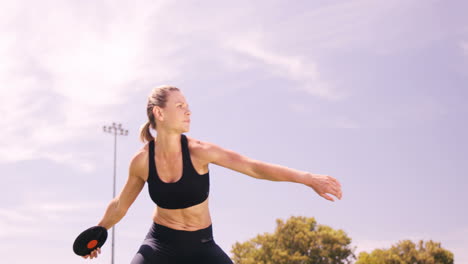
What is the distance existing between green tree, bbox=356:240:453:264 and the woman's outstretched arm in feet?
136

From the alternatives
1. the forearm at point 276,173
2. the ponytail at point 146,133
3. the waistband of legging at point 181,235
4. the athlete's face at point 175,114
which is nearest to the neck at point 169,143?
the athlete's face at point 175,114

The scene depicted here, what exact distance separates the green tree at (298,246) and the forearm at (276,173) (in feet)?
124

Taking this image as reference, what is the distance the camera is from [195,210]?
6.57m

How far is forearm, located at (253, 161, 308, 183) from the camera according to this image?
6.07 m

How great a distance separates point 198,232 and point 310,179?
147 cm

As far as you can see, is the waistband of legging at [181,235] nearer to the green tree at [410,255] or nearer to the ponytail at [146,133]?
the ponytail at [146,133]

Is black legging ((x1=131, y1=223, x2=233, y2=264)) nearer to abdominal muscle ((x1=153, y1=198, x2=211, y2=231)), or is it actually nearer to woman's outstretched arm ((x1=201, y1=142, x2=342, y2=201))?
abdominal muscle ((x1=153, y1=198, x2=211, y2=231))

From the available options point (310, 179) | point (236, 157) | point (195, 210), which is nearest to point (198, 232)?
point (195, 210)

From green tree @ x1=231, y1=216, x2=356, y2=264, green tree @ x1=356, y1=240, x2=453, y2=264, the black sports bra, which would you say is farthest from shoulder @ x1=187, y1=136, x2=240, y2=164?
green tree @ x1=356, y1=240, x2=453, y2=264

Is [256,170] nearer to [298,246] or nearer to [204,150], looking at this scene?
[204,150]

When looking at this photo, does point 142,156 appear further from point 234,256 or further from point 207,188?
point 234,256

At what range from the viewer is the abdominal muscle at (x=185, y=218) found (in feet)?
21.5

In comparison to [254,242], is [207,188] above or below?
below

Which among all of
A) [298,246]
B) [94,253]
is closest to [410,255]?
[298,246]
